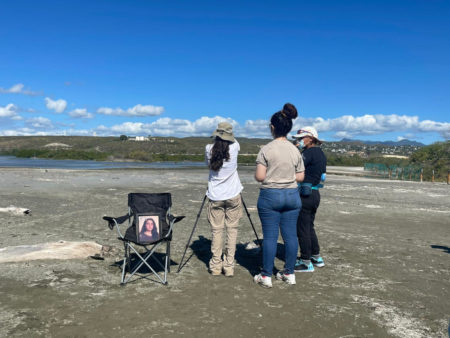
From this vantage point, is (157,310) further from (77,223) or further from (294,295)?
(77,223)

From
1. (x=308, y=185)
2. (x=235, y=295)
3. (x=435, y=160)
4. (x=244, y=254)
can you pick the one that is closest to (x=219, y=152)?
(x=308, y=185)

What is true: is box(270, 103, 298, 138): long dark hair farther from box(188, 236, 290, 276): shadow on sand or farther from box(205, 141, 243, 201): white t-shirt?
box(188, 236, 290, 276): shadow on sand

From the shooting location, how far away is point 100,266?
529 centimetres

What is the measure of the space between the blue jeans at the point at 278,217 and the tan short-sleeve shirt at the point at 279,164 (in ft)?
0.28

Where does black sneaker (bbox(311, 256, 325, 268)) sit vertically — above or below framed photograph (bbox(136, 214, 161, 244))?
below

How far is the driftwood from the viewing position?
17.7 feet

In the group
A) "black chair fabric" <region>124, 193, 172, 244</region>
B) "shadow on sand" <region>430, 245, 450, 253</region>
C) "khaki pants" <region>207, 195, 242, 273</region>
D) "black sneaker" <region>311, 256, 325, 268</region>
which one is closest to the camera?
"khaki pants" <region>207, 195, 242, 273</region>

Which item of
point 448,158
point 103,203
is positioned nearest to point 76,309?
point 103,203

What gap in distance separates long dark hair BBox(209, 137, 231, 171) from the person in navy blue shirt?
1.01m

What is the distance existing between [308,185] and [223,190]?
116 cm

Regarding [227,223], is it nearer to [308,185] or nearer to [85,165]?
[308,185]

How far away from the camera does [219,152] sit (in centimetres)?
474

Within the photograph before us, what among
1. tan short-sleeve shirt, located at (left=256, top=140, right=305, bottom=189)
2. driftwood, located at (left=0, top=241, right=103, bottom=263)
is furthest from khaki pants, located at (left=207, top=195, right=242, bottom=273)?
driftwood, located at (left=0, top=241, right=103, bottom=263)

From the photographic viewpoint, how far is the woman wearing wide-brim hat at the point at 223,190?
4.75 meters
